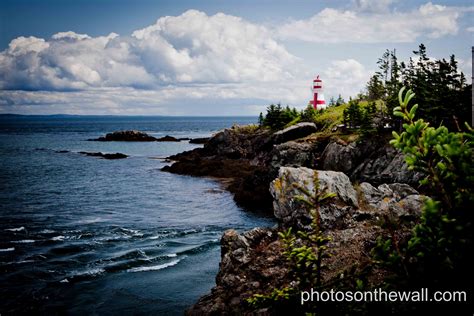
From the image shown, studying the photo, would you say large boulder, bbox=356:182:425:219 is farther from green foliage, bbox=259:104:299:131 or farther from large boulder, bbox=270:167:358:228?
green foliage, bbox=259:104:299:131

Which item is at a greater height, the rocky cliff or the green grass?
the green grass

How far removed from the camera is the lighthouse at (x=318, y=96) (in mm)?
63831

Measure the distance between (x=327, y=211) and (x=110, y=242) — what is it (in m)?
15.7

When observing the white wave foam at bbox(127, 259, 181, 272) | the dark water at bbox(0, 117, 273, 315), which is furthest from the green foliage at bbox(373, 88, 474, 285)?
the white wave foam at bbox(127, 259, 181, 272)

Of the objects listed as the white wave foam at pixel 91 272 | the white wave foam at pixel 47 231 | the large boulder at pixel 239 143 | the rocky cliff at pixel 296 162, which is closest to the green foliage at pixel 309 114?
the rocky cliff at pixel 296 162

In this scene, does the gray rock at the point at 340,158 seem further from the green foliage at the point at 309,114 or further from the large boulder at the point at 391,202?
the green foliage at the point at 309,114

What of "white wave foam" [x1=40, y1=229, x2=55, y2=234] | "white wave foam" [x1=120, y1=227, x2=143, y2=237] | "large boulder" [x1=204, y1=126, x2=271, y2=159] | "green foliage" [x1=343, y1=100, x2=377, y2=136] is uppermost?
"green foliage" [x1=343, y1=100, x2=377, y2=136]

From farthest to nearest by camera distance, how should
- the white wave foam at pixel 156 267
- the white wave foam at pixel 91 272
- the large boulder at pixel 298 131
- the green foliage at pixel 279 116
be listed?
the green foliage at pixel 279 116
the large boulder at pixel 298 131
the white wave foam at pixel 156 267
the white wave foam at pixel 91 272

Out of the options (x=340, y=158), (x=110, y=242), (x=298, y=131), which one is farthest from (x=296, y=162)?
(x=110, y=242)

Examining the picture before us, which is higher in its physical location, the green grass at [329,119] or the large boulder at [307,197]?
the green grass at [329,119]

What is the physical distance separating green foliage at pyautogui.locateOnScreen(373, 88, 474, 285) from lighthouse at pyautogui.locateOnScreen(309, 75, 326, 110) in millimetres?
59423

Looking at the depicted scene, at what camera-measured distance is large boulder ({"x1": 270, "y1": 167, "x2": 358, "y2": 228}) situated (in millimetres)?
17719

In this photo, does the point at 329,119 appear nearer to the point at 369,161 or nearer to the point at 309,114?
the point at 309,114

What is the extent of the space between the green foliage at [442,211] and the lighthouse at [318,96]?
59.4 meters
